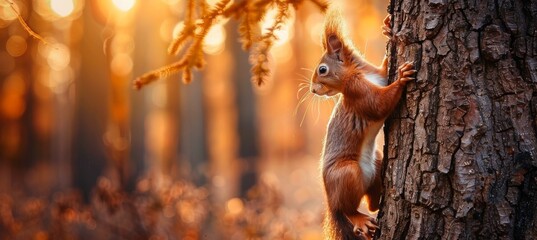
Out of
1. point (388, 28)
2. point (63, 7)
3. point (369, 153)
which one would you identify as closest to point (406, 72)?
point (388, 28)

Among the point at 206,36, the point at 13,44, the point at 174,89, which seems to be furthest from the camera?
the point at 13,44

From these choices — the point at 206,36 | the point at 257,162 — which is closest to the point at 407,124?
the point at 206,36

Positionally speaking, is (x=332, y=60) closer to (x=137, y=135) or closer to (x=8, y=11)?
(x=8, y=11)

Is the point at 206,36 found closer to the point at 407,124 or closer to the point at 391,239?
the point at 407,124

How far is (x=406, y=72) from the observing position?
9.31 feet

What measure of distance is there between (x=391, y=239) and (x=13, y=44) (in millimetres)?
21371

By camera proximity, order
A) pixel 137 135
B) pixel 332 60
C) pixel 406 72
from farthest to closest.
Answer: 1. pixel 137 135
2. pixel 332 60
3. pixel 406 72

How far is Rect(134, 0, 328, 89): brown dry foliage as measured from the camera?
3283 mm

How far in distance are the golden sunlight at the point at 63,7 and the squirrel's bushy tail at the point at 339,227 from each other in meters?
16.3

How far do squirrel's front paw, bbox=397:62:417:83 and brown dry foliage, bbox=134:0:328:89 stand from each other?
69 centimetres

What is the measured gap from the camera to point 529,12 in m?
2.67

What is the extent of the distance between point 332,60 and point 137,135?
558 inches

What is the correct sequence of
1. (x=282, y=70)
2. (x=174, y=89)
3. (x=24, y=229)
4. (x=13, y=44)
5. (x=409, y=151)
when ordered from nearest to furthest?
(x=409, y=151)
(x=24, y=229)
(x=174, y=89)
(x=13, y=44)
(x=282, y=70)

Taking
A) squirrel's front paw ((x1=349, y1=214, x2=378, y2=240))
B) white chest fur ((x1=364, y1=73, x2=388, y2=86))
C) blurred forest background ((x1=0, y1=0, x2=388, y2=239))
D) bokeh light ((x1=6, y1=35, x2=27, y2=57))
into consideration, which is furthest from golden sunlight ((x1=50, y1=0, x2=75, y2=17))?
squirrel's front paw ((x1=349, y1=214, x2=378, y2=240))
